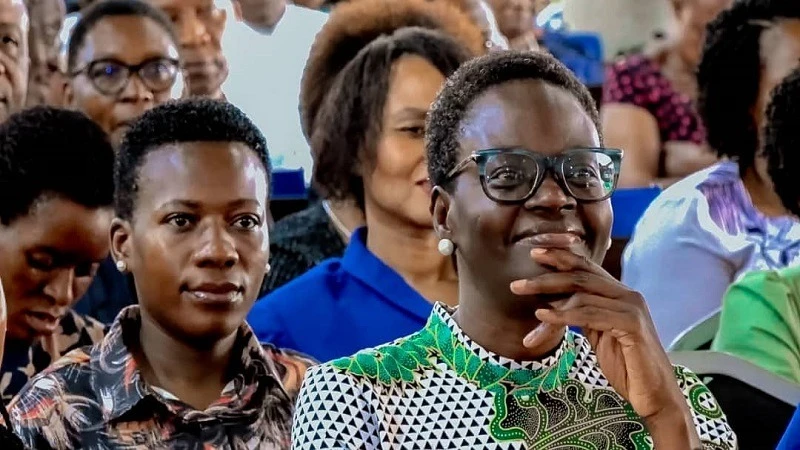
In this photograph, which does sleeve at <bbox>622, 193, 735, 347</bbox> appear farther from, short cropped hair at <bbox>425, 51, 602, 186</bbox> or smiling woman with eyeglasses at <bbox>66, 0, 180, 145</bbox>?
short cropped hair at <bbox>425, 51, 602, 186</bbox>

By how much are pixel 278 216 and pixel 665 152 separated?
4.26 feet

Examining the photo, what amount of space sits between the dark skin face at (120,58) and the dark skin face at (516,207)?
1791 millimetres

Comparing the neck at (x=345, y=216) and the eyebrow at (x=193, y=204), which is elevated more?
the eyebrow at (x=193, y=204)

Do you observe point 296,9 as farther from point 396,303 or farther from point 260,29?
point 396,303

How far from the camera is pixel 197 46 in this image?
164 inches

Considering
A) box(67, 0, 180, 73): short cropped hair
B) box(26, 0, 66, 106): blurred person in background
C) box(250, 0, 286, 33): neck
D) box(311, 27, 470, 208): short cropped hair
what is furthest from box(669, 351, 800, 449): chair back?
box(250, 0, 286, 33): neck

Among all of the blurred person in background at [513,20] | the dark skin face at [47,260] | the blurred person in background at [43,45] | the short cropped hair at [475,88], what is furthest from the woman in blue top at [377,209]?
the blurred person in background at [513,20]

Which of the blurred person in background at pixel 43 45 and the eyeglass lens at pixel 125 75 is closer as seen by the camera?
the eyeglass lens at pixel 125 75

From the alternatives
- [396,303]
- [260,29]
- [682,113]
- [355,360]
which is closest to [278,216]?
[260,29]

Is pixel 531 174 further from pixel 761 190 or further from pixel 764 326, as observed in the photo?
pixel 761 190

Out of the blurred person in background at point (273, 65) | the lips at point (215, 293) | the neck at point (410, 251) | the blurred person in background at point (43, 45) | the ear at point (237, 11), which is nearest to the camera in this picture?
the lips at point (215, 293)

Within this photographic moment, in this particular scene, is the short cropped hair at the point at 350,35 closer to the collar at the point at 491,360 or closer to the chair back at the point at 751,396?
the chair back at the point at 751,396

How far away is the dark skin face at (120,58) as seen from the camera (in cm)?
351

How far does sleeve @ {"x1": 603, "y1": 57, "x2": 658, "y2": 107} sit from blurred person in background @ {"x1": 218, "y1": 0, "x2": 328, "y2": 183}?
89 cm
